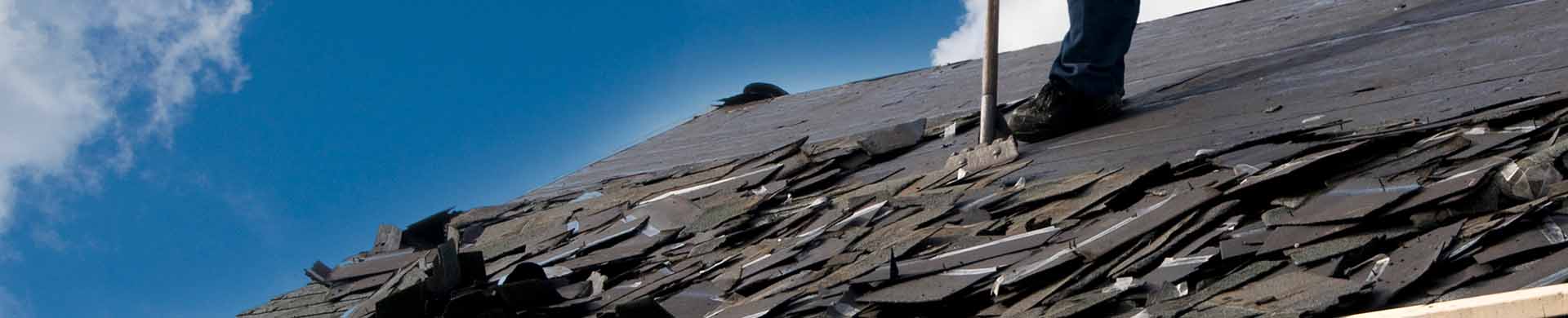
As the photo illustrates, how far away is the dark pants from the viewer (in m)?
4.85

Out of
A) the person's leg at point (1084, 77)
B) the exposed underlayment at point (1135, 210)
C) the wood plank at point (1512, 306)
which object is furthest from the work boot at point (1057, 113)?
the wood plank at point (1512, 306)

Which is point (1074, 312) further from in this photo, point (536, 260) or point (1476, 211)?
point (536, 260)

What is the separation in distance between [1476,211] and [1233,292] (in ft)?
1.72

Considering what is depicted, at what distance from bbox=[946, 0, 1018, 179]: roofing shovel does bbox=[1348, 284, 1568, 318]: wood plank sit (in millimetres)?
2314

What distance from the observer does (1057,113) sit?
188 inches

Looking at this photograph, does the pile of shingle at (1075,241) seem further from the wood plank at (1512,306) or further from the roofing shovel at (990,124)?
the wood plank at (1512,306)

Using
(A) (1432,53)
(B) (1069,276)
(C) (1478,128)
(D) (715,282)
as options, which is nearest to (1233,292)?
(B) (1069,276)

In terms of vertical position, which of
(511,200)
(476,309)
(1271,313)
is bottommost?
(1271,313)

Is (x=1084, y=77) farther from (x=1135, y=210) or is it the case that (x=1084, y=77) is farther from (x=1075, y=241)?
(x=1075, y=241)

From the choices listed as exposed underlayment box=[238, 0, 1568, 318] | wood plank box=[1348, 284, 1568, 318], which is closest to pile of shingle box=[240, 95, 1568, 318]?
exposed underlayment box=[238, 0, 1568, 318]

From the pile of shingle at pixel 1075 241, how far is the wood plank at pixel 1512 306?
0.51 feet

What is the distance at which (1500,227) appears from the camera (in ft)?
8.19

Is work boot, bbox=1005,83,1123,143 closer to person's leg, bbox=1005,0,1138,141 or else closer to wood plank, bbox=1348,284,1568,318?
person's leg, bbox=1005,0,1138,141

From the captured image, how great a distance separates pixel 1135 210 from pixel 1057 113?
1.55m
